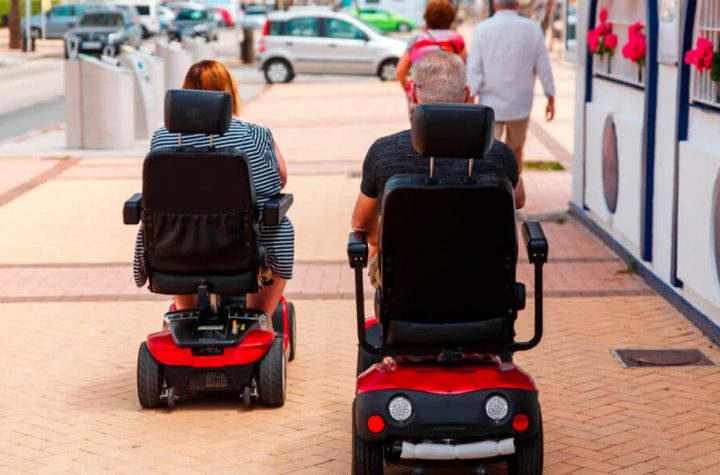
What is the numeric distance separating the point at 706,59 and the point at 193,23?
52.7m

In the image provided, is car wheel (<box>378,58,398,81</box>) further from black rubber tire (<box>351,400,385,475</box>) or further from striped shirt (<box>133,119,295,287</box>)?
black rubber tire (<box>351,400,385,475</box>)

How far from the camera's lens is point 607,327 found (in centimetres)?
800

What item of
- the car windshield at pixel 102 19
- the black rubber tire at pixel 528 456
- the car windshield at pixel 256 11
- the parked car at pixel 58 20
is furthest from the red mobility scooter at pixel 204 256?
the car windshield at pixel 256 11

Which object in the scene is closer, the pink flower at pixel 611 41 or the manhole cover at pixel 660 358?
the manhole cover at pixel 660 358

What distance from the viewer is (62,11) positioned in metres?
55.2

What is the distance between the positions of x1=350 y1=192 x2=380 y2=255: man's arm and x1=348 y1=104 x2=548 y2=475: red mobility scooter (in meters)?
0.22

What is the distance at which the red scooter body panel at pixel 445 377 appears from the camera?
4.88 metres

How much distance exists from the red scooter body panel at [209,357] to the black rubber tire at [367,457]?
Answer: 4.07 ft

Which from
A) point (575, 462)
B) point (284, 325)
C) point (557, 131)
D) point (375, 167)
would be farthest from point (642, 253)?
point (557, 131)

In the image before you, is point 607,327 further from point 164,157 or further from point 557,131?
point 557,131

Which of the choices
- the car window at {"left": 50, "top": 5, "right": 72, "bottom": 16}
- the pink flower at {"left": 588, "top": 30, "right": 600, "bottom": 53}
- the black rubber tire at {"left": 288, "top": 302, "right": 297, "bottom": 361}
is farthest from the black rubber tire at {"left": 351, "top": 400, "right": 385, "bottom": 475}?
the car window at {"left": 50, "top": 5, "right": 72, "bottom": 16}

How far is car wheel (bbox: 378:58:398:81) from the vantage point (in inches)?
1307

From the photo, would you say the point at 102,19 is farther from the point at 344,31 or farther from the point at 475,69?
the point at 475,69

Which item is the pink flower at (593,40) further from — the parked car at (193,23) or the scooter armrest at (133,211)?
the parked car at (193,23)
